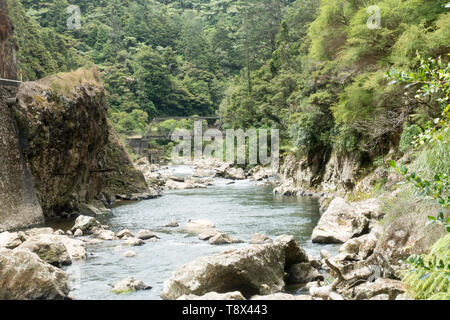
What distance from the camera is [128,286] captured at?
328 inches

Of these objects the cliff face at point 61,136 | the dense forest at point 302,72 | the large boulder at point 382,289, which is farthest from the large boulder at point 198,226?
the large boulder at point 382,289

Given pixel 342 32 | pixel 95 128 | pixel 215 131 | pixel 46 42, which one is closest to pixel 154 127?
pixel 215 131

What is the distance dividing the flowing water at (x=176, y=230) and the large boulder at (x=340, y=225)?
0.42 m

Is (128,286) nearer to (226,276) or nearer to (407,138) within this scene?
(226,276)

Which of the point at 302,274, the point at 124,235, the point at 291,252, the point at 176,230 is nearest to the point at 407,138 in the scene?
the point at 291,252

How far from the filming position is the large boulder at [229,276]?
7.34 meters

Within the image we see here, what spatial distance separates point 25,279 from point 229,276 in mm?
3465

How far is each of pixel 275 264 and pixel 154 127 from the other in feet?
203

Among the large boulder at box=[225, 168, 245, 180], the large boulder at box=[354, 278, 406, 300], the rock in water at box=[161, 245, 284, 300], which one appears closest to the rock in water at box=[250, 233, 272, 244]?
the rock in water at box=[161, 245, 284, 300]

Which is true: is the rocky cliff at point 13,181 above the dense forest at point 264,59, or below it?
below

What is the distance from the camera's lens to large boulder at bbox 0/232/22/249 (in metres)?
10.9

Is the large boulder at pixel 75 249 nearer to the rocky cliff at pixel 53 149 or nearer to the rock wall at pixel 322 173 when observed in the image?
the rocky cliff at pixel 53 149

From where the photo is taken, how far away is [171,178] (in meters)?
34.4
